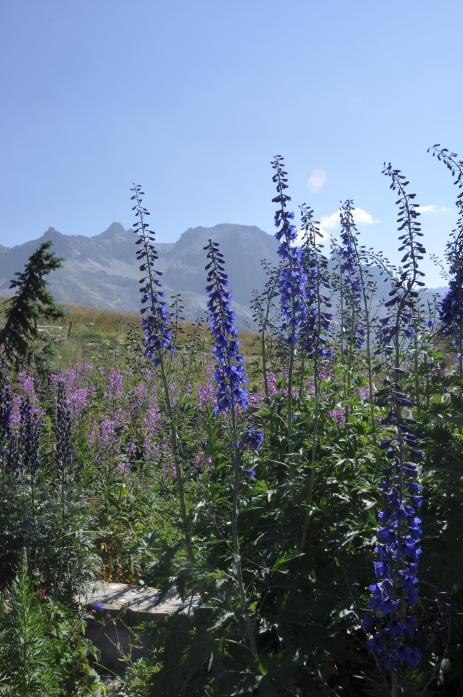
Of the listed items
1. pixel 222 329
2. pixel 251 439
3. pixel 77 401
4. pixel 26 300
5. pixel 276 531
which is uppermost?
pixel 26 300

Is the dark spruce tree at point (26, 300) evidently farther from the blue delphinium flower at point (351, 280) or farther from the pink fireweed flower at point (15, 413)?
the blue delphinium flower at point (351, 280)

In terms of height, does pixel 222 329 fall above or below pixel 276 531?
above

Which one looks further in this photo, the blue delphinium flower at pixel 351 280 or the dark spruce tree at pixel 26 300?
Result: the dark spruce tree at pixel 26 300

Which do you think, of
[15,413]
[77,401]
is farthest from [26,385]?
[77,401]

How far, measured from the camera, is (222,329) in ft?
11.5

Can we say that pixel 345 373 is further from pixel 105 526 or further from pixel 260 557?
pixel 105 526

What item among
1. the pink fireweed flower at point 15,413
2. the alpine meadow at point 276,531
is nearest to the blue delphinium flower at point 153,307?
the alpine meadow at point 276,531

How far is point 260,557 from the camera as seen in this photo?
3.42 metres

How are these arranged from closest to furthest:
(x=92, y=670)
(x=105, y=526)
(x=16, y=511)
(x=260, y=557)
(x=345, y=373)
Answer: (x=260, y=557) → (x=92, y=670) → (x=345, y=373) → (x=16, y=511) → (x=105, y=526)

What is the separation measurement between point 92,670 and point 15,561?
144cm

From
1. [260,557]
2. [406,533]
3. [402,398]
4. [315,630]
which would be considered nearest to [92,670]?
[260,557]

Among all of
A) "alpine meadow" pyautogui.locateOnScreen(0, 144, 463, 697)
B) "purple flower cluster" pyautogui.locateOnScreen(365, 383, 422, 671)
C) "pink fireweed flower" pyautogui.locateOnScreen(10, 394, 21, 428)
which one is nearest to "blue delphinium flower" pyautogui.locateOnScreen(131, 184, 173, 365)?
"alpine meadow" pyautogui.locateOnScreen(0, 144, 463, 697)

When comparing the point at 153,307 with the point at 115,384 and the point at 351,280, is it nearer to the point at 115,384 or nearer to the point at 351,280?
the point at 351,280

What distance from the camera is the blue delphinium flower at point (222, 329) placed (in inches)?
137
